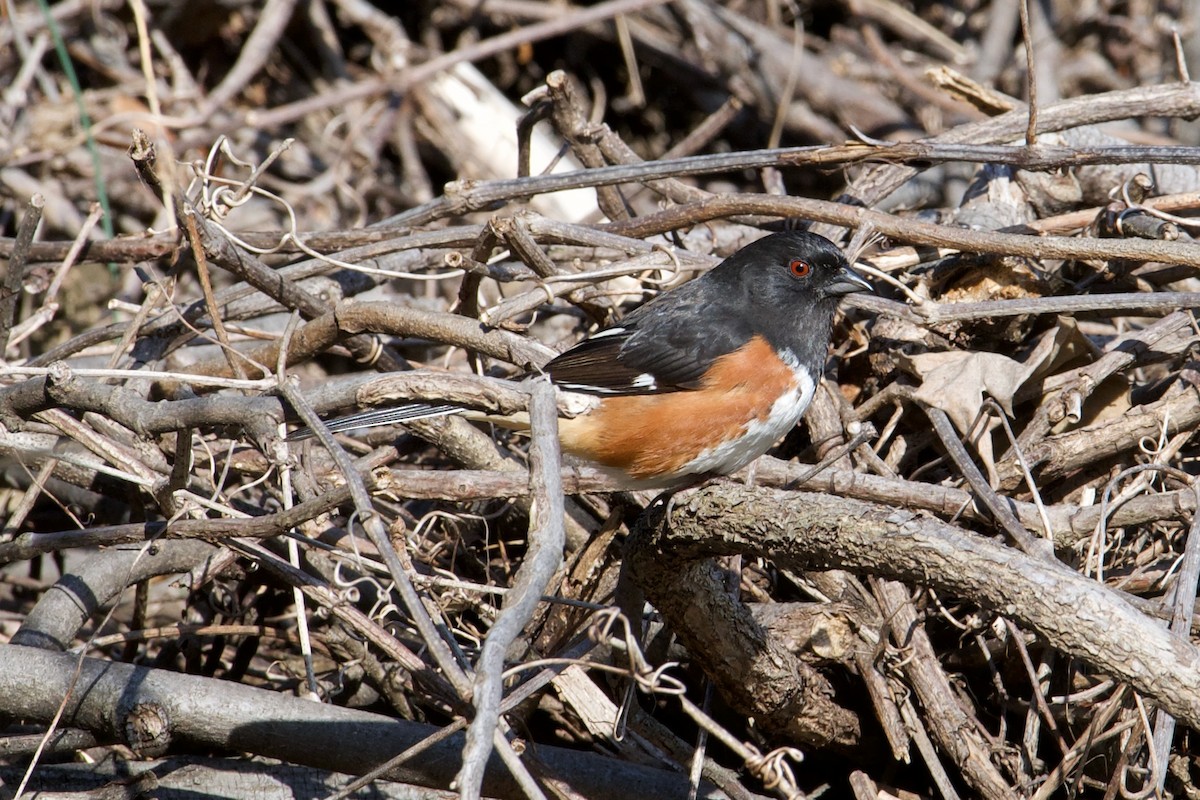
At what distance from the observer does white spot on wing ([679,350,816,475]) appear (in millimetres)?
2652

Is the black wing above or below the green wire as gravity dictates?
below

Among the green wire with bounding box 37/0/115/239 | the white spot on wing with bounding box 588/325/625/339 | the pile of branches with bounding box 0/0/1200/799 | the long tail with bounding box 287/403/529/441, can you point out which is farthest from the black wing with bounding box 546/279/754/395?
the green wire with bounding box 37/0/115/239

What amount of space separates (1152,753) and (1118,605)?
69cm

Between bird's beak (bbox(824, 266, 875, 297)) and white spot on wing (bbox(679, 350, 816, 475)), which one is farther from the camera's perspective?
bird's beak (bbox(824, 266, 875, 297))

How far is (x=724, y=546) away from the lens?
2109mm

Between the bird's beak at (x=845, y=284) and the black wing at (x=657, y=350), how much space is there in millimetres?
250

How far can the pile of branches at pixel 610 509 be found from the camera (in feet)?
6.48

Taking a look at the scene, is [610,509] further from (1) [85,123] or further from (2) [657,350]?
(1) [85,123]

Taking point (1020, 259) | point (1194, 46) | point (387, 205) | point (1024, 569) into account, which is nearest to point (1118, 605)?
point (1024, 569)

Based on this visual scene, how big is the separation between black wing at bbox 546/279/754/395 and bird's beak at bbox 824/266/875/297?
25cm

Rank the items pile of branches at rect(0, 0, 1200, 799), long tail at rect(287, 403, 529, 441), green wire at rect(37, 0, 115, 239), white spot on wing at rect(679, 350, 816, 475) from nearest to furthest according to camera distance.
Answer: pile of branches at rect(0, 0, 1200, 799) → long tail at rect(287, 403, 529, 441) → white spot on wing at rect(679, 350, 816, 475) → green wire at rect(37, 0, 115, 239)

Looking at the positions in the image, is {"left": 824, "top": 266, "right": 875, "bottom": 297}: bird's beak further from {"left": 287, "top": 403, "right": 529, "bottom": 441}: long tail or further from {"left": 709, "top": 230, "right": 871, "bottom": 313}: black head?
{"left": 287, "top": 403, "right": 529, "bottom": 441}: long tail

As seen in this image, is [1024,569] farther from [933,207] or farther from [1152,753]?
[933,207]

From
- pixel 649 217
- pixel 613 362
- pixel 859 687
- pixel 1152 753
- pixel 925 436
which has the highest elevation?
pixel 649 217
